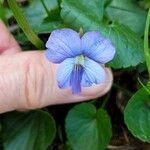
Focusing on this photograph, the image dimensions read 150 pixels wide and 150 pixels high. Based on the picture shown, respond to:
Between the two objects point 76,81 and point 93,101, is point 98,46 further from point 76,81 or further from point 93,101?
point 93,101

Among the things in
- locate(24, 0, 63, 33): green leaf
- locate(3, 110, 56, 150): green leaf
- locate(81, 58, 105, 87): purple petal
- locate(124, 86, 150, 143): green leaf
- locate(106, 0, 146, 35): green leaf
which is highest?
locate(81, 58, 105, 87): purple petal

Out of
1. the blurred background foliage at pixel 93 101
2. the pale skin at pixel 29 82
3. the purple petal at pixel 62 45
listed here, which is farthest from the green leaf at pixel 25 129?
the purple petal at pixel 62 45

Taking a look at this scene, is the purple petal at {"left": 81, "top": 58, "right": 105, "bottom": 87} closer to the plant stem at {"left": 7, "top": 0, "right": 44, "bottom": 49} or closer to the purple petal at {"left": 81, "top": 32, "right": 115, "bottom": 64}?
the purple petal at {"left": 81, "top": 32, "right": 115, "bottom": 64}

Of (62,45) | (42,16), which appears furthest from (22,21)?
(42,16)

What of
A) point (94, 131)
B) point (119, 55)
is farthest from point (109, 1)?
point (94, 131)

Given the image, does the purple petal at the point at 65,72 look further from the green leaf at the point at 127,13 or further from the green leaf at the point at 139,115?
the green leaf at the point at 127,13

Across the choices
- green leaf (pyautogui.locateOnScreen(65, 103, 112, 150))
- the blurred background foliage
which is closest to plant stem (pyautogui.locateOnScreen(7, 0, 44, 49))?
the blurred background foliage
